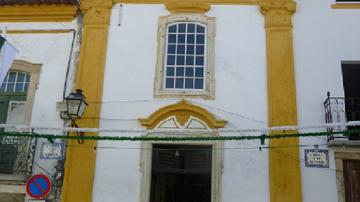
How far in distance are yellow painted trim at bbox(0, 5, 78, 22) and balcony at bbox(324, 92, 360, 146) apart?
5640 mm

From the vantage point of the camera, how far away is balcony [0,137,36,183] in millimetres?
8688

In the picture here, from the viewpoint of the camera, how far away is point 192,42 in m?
9.38

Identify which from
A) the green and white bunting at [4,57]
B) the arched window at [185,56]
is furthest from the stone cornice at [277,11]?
the green and white bunting at [4,57]

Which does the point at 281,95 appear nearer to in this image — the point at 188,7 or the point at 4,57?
the point at 188,7

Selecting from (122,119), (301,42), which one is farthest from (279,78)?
(122,119)

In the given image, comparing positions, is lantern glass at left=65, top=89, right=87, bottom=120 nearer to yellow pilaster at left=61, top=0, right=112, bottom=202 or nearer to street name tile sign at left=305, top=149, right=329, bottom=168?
yellow pilaster at left=61, top=0, right=112, bottom=202

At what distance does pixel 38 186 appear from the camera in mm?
8305

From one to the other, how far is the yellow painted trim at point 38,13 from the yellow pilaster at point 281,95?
415 centimetres

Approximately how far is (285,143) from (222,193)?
1.51 m

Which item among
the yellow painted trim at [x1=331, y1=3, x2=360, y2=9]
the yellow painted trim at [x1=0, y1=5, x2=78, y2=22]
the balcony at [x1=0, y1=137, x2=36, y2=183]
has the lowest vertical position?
the balcony at [x1=0, y1=137, x2=36, y2=183]

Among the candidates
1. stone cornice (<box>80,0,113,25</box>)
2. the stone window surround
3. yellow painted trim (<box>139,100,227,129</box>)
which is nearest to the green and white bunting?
the stone window surround

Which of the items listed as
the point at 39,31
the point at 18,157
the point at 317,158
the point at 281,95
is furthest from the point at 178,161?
the point at 39,31

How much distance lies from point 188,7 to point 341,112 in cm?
375

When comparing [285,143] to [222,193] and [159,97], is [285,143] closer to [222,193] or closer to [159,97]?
[222,193]
